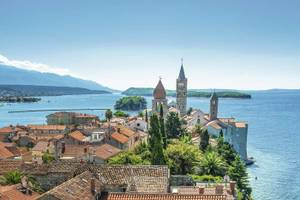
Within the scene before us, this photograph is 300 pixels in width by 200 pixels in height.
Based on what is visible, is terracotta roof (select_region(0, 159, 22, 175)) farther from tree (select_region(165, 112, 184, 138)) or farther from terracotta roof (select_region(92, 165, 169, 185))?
tree (select_region(165, 112, 184, 138))

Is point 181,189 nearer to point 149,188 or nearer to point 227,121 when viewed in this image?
point 149,188

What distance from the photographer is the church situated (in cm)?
7556

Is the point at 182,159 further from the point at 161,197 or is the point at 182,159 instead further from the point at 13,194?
the point at 161,197

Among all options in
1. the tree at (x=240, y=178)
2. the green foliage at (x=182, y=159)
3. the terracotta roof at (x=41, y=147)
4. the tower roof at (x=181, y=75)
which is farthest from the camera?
the tower roof at (x=181, y=75)

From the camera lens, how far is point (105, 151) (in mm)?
49656

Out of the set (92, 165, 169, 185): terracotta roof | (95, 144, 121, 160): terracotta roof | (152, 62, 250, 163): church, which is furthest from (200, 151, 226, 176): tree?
(152, 62, 250, 163): church

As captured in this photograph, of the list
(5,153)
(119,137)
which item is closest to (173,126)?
(119,137)

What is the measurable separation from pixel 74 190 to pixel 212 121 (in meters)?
60.1

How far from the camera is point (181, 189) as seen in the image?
94.2 ft

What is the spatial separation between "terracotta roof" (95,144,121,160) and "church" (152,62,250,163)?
23.1 meters

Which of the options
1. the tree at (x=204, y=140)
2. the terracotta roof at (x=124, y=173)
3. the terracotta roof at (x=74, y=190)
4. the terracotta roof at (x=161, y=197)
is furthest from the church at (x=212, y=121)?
the terracotta roof at (x=161, y=197)

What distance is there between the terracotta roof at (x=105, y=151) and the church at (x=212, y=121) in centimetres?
2310

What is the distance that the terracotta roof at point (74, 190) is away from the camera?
20031 mm

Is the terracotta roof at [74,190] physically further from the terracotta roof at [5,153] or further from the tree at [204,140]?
the tree at [204,140]
